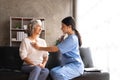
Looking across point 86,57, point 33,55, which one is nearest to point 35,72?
point 33,55

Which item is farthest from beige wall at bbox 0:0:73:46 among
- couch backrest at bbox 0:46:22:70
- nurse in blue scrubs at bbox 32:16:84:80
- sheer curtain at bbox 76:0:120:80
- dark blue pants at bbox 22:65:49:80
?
nurse in blue scrubs at bbox 32:16:84:80

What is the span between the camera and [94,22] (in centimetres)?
591

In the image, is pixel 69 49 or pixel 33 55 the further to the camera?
pixel 33 55

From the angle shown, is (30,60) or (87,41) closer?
(30,60)

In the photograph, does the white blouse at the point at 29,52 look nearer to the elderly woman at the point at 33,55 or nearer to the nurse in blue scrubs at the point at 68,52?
the elderly woman at the point at 33,55

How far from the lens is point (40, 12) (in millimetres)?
7922

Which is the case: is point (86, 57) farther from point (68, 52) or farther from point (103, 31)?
point (68, 52)

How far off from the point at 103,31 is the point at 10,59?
1868 mm

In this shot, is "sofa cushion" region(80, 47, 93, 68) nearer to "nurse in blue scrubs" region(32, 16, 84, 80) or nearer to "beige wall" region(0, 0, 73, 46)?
"nurse in blue scrubs" region(32, 16, 84, 80)

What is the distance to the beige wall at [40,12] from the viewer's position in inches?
307

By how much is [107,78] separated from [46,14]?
4206mm

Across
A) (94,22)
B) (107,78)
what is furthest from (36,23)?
(94,22)

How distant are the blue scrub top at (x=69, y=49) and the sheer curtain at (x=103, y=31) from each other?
91cm

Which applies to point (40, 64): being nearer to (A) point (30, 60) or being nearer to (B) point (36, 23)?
(A) point (30, 60)
